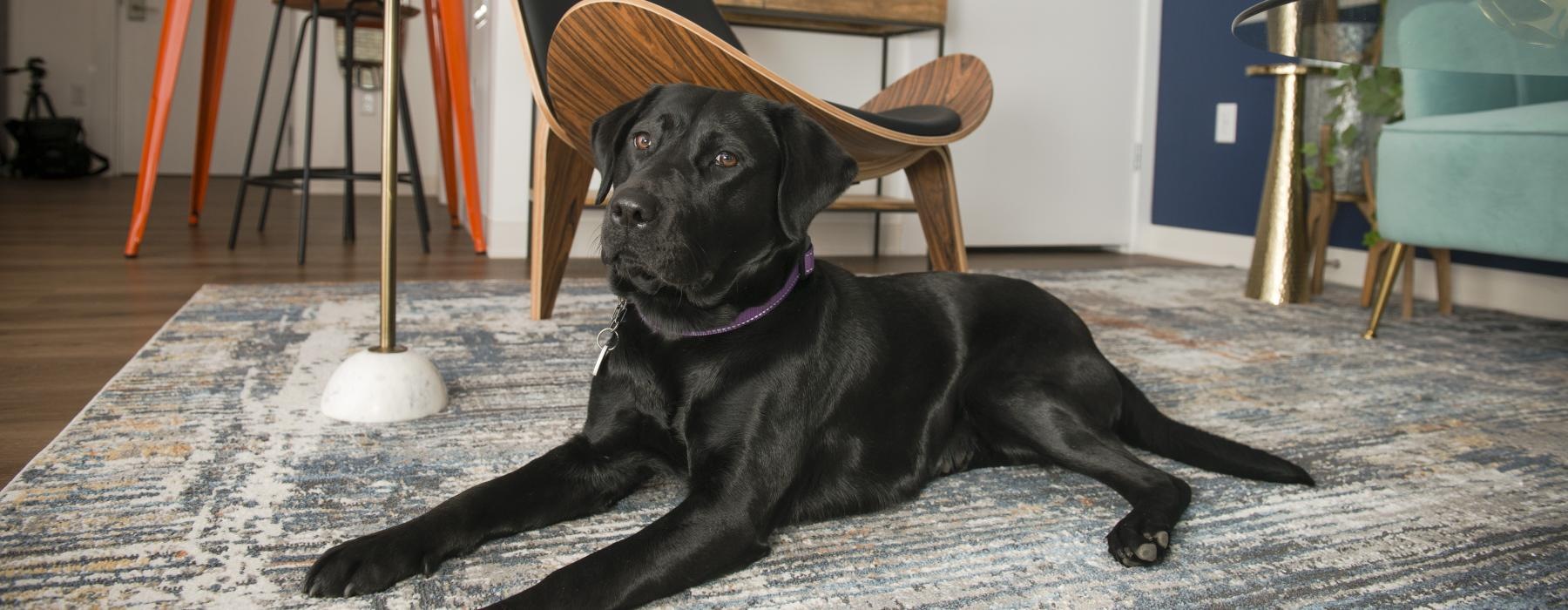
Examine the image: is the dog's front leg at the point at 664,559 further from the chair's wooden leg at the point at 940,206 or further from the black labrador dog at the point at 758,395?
the chair's wooden leg at the point at 940,206

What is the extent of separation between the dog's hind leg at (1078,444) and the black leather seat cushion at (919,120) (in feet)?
2.87

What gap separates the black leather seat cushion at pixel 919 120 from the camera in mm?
2312

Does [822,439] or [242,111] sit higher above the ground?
[242,111]

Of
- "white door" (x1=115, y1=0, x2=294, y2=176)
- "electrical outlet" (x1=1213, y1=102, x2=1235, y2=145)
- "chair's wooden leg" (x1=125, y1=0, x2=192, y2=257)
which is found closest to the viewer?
"chair's wooden leg" (x1=125, y1=0, x2=192, y2=257)

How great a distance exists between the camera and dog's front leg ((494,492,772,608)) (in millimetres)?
1049

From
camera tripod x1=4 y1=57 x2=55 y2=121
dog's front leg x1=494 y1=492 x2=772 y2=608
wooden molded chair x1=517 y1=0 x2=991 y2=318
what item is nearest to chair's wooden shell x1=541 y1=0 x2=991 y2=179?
wooden molded chair x1=517 y1=0 x2=991 y2=318

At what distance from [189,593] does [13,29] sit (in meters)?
10.2

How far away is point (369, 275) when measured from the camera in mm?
3492

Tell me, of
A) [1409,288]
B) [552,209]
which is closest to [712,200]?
[552,209]

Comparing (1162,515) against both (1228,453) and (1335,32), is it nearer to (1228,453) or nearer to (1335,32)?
(1228,453)

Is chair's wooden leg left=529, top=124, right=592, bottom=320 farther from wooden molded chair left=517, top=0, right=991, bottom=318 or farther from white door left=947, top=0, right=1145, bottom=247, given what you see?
white door left=947, top=0, right=1145, bottom=247

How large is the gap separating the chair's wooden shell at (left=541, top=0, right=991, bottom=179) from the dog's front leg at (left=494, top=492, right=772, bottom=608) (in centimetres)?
93

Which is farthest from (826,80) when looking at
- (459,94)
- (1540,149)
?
(1540,149)

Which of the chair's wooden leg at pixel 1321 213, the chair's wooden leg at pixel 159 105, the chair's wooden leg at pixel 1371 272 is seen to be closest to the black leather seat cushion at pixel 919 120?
the chair's wooden leg at pixel 1321 213
